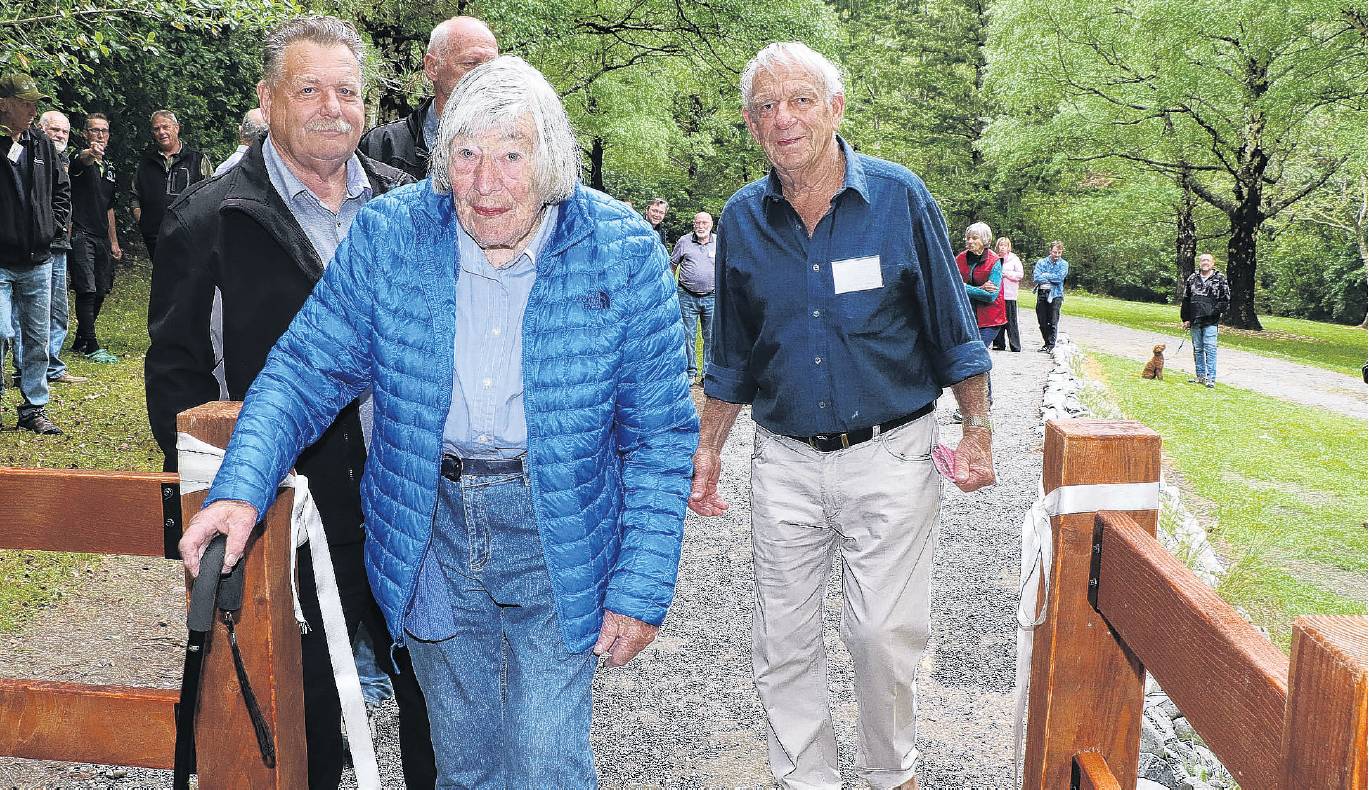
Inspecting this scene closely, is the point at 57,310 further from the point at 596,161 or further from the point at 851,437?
the point at 596,161

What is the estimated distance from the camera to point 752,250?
138 inches

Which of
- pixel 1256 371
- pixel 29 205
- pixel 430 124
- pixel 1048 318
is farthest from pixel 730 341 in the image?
pixel 1256 371

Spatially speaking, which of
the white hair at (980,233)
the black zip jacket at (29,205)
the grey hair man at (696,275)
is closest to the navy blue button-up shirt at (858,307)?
the black zip jacket at (29,205)

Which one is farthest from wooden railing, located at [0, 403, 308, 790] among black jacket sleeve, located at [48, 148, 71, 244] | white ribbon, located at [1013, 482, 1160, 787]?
black jacket sleeve, located at [48, 148, 71, 244]

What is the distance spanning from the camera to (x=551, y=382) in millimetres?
2350

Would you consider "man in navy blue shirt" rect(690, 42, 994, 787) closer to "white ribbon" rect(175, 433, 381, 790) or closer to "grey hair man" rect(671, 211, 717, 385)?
"white ribbon" rect(175, 433, 381, 790)

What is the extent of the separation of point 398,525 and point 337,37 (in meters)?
1.45

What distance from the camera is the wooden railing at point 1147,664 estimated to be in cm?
115

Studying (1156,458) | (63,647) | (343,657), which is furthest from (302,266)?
(63,647)

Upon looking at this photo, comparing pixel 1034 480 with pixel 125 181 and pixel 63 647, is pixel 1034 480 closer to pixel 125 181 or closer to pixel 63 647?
pixel 63 647

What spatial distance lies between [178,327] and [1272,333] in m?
31.4

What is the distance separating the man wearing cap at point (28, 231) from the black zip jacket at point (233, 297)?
551cm

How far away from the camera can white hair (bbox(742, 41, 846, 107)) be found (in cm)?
333

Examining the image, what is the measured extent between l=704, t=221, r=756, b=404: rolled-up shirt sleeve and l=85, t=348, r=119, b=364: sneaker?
971cm
